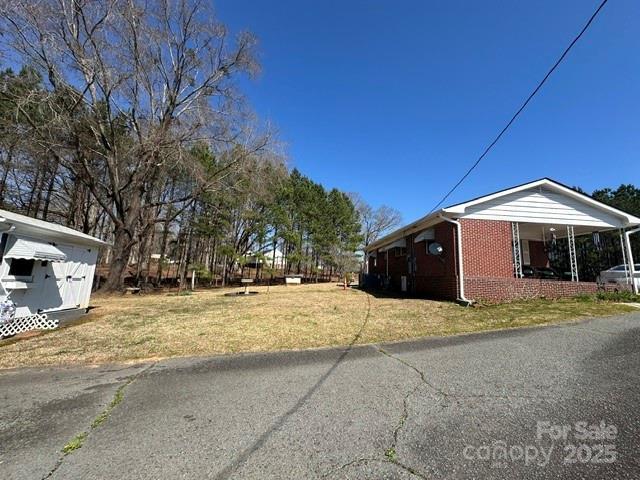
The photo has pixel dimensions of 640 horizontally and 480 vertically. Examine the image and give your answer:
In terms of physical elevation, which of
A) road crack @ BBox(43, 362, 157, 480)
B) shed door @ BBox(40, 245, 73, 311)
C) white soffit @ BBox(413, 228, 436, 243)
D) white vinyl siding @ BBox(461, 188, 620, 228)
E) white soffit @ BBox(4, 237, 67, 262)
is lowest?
road crack @ BBox(43, 362, 157, 480)

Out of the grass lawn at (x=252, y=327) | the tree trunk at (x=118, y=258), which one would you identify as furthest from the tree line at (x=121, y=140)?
the grass lawn at (x=252, y=327)

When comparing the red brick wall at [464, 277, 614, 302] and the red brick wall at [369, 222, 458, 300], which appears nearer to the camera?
the red brick wall at [464, 277, 614, 302]

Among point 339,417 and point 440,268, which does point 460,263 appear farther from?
point 339,417

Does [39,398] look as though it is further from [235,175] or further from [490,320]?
[235,175]

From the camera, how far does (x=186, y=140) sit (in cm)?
1617

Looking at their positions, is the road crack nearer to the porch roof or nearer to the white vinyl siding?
the porch roof

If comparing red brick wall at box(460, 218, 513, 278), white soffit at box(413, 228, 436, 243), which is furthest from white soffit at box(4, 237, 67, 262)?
red brick wall at box(460, 218, 513, 278)

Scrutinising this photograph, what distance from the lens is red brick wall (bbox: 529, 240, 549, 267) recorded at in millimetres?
14750

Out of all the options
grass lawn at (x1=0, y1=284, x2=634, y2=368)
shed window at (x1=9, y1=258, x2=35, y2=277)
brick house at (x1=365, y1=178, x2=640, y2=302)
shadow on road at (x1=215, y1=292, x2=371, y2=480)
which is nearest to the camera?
shadow on road at (x1=215, y1=292, x2=371, y2=480)

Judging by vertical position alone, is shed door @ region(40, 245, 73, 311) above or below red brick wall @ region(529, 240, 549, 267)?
below

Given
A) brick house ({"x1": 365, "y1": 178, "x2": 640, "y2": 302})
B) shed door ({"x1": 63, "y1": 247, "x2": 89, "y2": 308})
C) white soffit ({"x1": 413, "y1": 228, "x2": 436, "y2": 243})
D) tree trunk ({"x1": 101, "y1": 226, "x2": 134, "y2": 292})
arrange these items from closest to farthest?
shed door ({"x1": 63, "y1": 247, "x2": 89, "y2": 308})
brick house ({"x1": 365, "y1": 178, "x2": 640, "y2": 302})
white soffit ({"x1": 413, "y1": 228, "x2": 436, "y2": 243})
tree trunk ({"x1": 101, "y1": 226, "x2": 134, "y2": 292})

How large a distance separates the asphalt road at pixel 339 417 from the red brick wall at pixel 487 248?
19.9 feet

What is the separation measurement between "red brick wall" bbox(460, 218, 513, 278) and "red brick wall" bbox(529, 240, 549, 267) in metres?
4.72

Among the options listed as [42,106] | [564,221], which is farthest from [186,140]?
[564,221]
